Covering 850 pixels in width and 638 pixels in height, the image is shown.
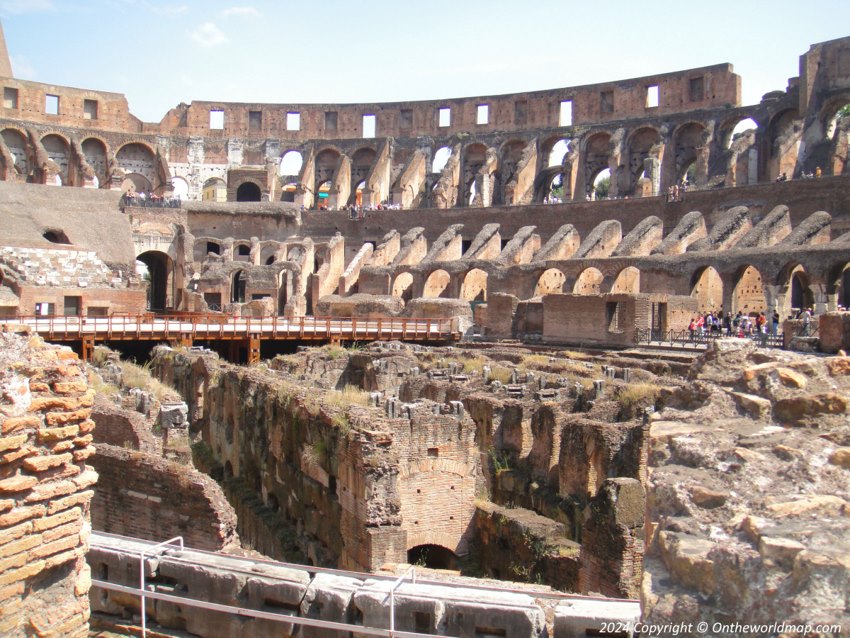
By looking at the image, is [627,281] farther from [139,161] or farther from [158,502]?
A: [139,161]

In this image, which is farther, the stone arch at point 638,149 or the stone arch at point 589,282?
the stone arch at point 638,149

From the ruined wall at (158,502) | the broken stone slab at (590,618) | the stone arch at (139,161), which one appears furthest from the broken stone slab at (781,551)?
the stone arch at (139,161)

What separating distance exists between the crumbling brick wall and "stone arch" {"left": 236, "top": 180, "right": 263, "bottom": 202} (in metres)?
48.9

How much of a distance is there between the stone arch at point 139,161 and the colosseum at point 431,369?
136mm

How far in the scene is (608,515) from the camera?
835 centimetres

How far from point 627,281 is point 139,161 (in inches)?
1292

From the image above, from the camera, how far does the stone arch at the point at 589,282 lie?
34.0m

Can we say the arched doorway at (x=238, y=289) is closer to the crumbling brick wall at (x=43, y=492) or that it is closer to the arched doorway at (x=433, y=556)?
the arched doorway at (x=433, y=556)

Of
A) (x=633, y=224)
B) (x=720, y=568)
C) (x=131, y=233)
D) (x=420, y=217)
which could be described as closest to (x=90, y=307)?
(x=131, y=233)

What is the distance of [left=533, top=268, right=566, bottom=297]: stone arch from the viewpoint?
113 feet

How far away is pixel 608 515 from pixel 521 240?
29940mm

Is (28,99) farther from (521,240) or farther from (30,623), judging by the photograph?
(30,623)

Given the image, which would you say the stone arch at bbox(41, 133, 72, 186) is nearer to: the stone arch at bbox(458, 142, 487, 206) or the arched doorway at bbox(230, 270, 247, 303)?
the arched doorway at bbox(230, 270, 247, 303)

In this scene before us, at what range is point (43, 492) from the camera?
4.86 meters
